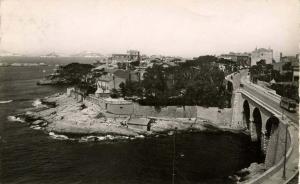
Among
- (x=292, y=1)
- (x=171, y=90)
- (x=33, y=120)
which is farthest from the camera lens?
(x=171, y=90)

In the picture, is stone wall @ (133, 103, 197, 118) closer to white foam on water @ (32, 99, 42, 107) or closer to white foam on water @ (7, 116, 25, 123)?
white foam on water @ (7, 116, 25, 123)

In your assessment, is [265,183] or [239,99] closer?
[265,183]

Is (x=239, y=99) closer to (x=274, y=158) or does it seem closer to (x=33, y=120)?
(x=274, y=158)

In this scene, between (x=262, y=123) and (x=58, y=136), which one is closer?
(x=262, y=123)

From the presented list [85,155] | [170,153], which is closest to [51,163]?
[85,155]

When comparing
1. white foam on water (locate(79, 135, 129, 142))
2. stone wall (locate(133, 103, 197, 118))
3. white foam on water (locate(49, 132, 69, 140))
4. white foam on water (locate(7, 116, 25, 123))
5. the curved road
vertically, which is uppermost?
the curved road

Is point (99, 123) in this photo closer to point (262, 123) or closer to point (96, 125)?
point (96, 125)

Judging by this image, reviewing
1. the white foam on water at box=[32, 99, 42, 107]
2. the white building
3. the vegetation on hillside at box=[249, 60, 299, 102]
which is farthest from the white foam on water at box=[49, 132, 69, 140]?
the white building

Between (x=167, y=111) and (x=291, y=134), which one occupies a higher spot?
(x=291, y=134)

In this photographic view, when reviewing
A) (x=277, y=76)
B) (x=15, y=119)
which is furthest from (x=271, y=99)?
(x=15, y=119)
